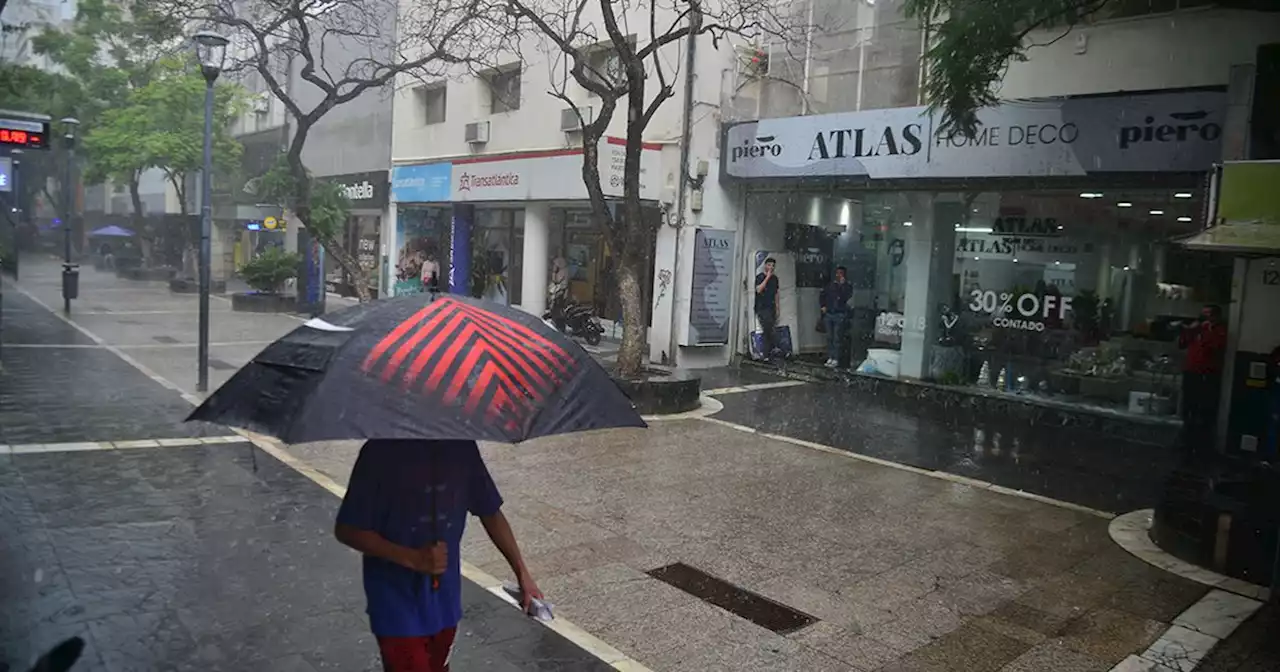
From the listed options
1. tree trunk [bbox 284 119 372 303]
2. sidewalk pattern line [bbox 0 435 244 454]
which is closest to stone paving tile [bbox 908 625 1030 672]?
sidewalk pattern line [bbox 0 435 244 454]

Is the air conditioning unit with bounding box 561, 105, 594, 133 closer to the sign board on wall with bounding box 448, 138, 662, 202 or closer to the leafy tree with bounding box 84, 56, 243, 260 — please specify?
the sign board on wall with bounding box 448, 138, 662, 202

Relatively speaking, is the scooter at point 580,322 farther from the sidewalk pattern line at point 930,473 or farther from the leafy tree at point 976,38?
the leafy tree at point 976,38

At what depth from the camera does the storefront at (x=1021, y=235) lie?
38.0 ft

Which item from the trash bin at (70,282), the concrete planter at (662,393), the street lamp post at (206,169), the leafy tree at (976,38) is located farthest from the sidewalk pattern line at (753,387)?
the trash bin at (70,282)

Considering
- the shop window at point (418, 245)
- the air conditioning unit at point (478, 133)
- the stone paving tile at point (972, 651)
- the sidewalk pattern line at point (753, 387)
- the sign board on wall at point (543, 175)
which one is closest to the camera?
the stone paving tile at point (972, 651)

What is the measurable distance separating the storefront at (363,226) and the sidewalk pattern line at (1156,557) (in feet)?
71.0

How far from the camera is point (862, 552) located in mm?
6859

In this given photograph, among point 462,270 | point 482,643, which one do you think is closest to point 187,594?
point 482,643

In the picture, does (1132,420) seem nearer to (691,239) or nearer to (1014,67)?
(1014,67)

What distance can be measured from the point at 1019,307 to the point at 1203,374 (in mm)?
2741

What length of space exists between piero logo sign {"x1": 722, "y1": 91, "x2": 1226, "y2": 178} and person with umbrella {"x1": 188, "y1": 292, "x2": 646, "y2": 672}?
386 inches

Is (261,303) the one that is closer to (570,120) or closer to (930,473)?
(570,120)

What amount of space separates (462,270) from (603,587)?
19.1 m

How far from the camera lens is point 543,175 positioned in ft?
62.8
